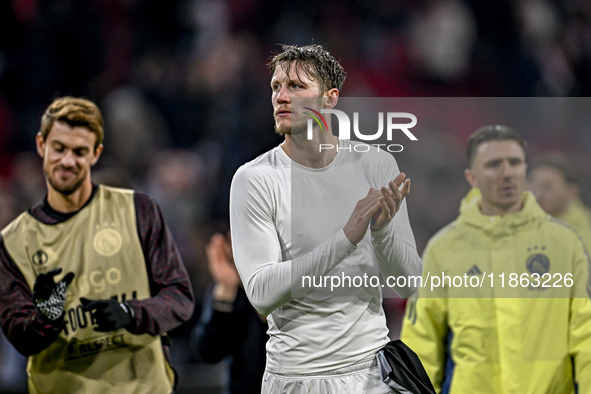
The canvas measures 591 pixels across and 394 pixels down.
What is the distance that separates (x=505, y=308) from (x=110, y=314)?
1.75 metres

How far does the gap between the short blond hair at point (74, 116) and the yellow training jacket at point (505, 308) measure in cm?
173

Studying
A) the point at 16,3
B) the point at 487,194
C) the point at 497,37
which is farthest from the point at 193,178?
the point at 487,194

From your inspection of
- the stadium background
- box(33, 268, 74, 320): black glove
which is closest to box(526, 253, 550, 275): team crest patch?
box(33, 268, 74, 320): black glove

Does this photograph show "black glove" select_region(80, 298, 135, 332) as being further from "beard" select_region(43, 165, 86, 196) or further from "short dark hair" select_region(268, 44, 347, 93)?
"short dark hair" select_region(268, 44, 347, 93)

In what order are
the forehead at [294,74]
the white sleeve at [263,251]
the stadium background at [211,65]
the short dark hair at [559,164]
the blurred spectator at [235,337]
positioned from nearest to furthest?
the white sleeve at [263,251] → the forehead at [294,74] → the short dark hair at [559,164] → the blurred spectator at [235,337] → the stadium background at [211,65]

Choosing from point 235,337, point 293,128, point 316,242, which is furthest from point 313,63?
point 235,337

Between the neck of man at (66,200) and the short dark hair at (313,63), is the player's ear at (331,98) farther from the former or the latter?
the neck of man at (66,200)

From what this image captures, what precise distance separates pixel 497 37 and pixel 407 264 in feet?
17.9

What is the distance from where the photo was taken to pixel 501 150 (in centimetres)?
345

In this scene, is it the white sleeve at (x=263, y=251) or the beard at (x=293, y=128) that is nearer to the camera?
the white sleeve at (x=263, y=251)

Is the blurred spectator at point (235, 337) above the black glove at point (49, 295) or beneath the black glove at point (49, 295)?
beneath

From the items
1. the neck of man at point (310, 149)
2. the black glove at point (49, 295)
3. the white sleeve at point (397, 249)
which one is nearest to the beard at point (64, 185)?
the black glove at point (49, 295)

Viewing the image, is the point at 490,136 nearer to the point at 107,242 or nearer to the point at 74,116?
the point at 107,242

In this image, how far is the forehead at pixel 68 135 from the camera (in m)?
3.77
